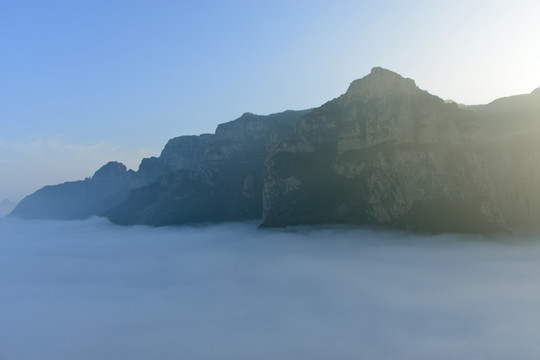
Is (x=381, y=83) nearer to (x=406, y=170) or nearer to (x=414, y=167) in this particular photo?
→ (x=414, y=167)

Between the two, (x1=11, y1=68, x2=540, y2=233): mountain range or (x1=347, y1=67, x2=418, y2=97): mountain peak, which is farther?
(x1=347, y1=67, x2=418, y2=97): mountain peak

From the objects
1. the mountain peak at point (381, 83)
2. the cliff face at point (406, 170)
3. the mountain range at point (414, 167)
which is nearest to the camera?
the cliff face at point (406, 170)

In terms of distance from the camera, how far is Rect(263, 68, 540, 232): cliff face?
13338 cm

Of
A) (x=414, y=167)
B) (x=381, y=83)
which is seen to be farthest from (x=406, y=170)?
(x=381, y=83)

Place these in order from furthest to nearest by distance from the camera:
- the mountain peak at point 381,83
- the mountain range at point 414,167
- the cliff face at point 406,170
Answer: the mountain peak at point 381,83 < the mountain range at point 414,167 < the cliff face at point 406,170

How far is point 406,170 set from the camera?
138 m

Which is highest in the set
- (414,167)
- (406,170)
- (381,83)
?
(381,83)

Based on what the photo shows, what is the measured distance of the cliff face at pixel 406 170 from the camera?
13338 cm

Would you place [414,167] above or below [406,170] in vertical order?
above

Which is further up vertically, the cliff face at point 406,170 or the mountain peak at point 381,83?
the mountain peak at point 381,83

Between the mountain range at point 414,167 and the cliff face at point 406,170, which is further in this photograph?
the mountain range at point 414,167

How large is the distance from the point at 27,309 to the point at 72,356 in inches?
2163

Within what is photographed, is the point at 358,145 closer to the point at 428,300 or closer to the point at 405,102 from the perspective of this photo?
the point at 405,102

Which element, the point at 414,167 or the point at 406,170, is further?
the point at 406,170
